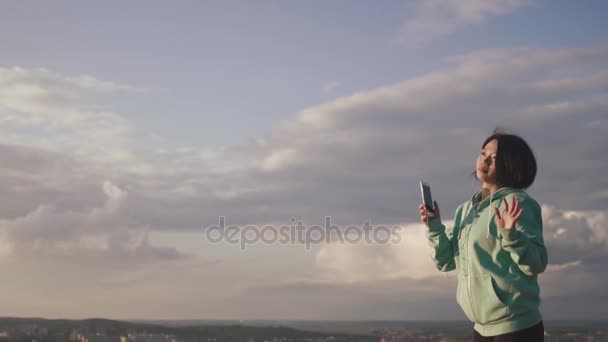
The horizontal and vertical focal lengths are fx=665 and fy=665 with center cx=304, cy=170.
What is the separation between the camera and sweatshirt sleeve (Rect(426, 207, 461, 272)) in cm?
524

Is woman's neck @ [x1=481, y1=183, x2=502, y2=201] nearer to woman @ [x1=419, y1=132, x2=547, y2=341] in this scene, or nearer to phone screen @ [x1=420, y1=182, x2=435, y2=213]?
woman @ [x1=419, y1=132, x2=547, y2=341]

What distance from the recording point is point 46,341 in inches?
1455

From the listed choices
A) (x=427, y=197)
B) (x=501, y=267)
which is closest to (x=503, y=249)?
(x=501, y=267)

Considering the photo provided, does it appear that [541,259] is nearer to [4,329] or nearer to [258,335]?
[4,329]

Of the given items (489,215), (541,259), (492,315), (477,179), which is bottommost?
(492,315)

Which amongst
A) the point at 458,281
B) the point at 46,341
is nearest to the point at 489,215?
the point at 458,281

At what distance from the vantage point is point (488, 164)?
490cm

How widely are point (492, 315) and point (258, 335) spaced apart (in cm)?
5000

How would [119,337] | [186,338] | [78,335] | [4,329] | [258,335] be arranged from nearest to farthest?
[4,329]
[78,335]
[119,337]
[186,338]
[258,335]

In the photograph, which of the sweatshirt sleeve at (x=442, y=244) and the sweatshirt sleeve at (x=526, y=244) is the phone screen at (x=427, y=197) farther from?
the sweatshirt sleeve at (x=526, y=244)

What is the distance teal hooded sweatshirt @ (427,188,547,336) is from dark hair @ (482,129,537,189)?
0.08 metres

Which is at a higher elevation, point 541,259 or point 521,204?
point 521,204

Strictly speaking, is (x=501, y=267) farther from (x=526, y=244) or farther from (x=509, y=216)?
(x=509, y=216)

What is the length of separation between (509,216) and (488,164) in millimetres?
650
